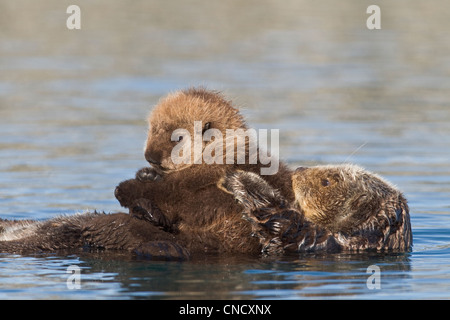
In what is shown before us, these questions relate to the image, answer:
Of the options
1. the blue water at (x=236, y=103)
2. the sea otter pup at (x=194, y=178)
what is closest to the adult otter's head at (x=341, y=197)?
the sea otter pup at (x=194, y=178)

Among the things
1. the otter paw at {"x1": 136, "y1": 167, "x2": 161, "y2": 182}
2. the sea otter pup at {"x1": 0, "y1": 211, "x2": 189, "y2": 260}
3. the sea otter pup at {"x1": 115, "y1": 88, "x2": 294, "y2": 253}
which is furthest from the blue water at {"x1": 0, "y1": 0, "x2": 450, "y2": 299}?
the otter paw at {"x1": 136, "y1": 167, "x2": 161, "y2": 182}

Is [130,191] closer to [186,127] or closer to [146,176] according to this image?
[146,176]

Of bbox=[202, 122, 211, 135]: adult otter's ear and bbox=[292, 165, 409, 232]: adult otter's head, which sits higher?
bbox=[202, 122, 211, 135]: adult otter's ear

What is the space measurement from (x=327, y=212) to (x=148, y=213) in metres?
1.52

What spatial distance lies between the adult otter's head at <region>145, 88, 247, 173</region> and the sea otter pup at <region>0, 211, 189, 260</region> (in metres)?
0.56

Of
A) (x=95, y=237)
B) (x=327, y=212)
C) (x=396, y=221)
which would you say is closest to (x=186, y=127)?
(x=95, y=237)

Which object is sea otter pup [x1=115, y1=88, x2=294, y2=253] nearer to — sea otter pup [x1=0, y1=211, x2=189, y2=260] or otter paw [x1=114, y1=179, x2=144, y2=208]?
otter paw [x1=114, y1=179, x2=144, y2=208]

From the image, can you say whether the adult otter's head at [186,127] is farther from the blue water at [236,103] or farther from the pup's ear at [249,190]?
the blue water at [236,103]

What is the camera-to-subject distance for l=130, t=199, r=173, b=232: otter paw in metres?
6.72

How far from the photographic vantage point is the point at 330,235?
7.07 meters

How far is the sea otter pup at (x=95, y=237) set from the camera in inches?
261

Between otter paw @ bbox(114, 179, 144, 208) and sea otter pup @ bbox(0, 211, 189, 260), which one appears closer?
sea otter pup @ bbox(0, 211, 189, 260)

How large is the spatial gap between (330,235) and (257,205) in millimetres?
716

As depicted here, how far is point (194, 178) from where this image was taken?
687cm
